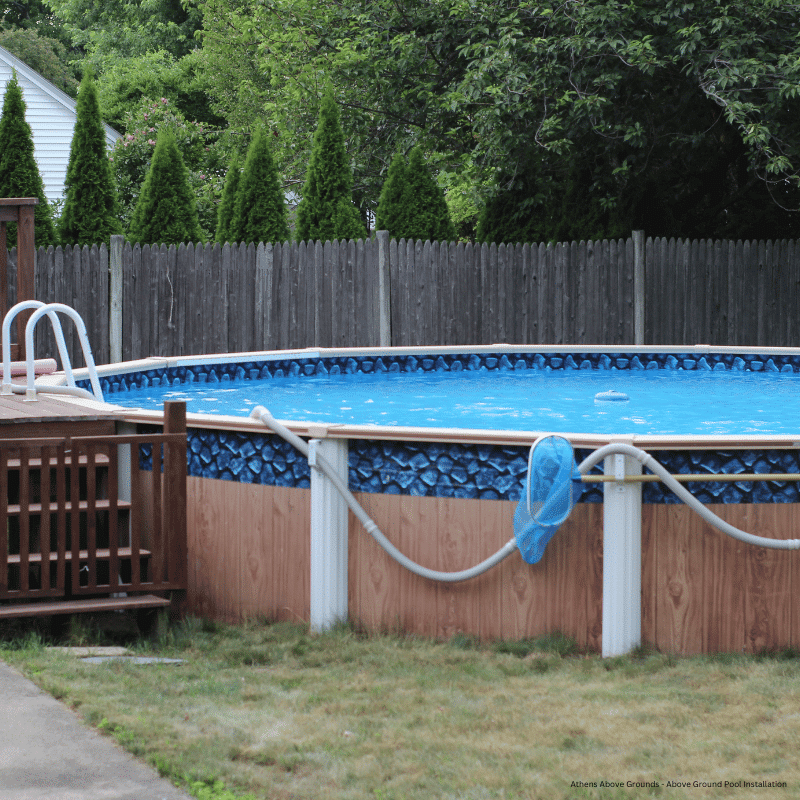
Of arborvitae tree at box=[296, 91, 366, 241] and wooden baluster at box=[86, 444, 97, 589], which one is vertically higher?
arborvitae tree at box=[296, 91, 366, 241]

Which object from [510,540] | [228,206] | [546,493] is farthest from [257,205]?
[546,493]

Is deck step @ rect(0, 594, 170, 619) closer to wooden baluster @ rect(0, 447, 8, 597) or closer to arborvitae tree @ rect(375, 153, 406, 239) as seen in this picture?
wooden baluster @ rect(0, 447, 8, 597)

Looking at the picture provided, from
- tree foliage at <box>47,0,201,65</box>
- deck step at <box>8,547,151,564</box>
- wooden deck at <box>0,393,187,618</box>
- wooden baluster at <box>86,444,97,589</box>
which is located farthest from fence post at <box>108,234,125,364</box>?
tree foliage at <box>47,0,201,65</box>

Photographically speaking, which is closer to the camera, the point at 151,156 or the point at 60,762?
the point at 60,762

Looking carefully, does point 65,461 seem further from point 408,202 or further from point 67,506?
point 408,202

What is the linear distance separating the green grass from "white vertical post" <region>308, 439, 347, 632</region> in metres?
0.13

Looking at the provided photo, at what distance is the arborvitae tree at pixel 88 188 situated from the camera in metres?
13.9

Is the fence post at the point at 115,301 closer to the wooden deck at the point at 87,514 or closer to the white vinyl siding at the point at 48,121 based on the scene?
the wooden deck at the point at 87,514

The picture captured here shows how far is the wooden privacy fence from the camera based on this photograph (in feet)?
40.2

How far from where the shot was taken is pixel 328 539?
507 centimetres

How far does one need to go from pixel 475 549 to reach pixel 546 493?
1.62 ft

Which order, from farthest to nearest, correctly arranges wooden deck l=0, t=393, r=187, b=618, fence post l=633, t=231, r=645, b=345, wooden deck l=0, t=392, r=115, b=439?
fence post l=633, t=231, r=645, b=345 < wooden deck l=0, t=392, r=115, b=439 < wooden deck l=0, t=393, r=187, b=618

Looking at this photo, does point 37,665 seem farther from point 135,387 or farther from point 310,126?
point 310,126

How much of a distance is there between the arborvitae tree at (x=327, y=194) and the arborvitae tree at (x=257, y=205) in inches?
13.7
